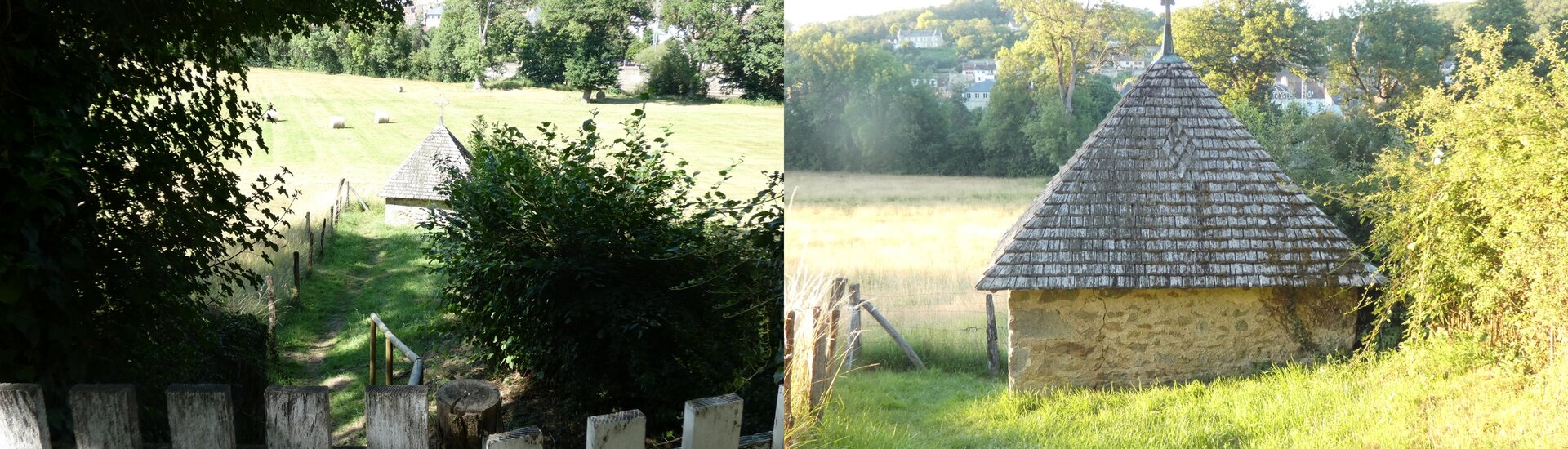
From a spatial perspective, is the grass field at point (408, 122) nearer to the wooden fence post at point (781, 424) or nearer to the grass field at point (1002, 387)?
the grass field at point (1002, 387)

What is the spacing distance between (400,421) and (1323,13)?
1.73 meters

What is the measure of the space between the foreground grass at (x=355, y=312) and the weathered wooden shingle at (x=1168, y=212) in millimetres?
1493

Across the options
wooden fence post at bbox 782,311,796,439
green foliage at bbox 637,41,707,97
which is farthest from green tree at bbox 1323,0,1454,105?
green foliage at bbox 637,41,707,97

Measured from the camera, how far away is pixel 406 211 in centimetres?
263

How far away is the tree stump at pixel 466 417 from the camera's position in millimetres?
2238

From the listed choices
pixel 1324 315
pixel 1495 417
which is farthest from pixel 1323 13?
pixel 1495 417

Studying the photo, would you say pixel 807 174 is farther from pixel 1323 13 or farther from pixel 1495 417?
pixel 1495 417

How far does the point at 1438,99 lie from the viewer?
1703 mm

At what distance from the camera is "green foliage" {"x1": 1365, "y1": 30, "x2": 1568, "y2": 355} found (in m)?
1.55

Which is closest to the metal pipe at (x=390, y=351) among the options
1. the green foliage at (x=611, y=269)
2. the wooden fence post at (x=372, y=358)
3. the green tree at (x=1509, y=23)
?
the wooden fence post at (x=372, y=358)

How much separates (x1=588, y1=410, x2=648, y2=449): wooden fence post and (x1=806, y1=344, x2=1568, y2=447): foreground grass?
627 millimetres

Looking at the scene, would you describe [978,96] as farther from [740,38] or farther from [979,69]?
[740,38]

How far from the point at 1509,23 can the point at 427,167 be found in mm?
2253

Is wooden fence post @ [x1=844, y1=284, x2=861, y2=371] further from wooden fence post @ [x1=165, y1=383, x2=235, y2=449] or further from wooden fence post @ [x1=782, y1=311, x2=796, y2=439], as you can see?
wooden fence post @ [x1=165, y1=383, x2=235, y2=449]
